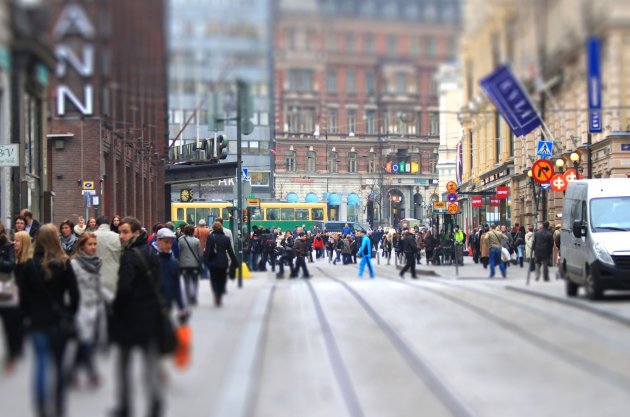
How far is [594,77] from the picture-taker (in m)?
9.12

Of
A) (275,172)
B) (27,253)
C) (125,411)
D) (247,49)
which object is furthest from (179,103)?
(27,253)

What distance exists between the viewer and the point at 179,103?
9.51m

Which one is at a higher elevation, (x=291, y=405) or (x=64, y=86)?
A: (x=64, y=86)

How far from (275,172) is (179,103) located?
4315 millimetres

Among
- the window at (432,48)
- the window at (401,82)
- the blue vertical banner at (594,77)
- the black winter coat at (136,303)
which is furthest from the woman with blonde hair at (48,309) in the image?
the blue vertical banner at (594,77)

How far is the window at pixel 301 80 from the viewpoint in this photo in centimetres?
890

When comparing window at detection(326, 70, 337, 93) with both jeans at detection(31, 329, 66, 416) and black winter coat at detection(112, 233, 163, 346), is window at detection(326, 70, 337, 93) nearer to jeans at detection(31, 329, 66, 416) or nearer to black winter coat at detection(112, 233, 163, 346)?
black winter coat at detection(112, 233, 163, 346)

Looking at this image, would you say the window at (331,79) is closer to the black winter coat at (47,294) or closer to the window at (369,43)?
the window at (369,43)

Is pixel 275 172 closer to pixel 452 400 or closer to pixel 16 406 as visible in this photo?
pixel 452 400

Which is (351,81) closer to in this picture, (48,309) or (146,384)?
(48,309)

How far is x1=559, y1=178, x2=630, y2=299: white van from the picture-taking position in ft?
68.9

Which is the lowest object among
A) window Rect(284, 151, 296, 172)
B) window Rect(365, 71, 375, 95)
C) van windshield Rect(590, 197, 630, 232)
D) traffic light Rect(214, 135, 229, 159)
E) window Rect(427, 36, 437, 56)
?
van windshield Rect(590, 197, 630, 232)

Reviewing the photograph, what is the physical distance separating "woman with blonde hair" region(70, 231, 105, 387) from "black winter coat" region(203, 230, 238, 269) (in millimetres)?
6747

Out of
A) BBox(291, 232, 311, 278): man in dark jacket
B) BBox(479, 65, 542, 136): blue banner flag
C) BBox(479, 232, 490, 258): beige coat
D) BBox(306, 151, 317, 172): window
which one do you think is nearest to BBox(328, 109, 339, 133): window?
BBox(306, 151, 317, 172): window
